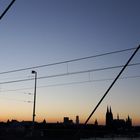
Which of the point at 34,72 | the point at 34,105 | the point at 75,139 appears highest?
the point at 34,72

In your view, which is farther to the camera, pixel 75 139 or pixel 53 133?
pixel 53 133

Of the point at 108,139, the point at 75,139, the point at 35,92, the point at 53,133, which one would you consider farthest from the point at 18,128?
the point at 75,139

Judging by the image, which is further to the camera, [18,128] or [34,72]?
[18,128]

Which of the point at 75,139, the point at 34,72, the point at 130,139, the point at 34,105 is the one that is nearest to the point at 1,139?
the point at 34,105

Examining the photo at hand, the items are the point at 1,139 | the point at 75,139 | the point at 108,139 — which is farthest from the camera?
the point at 108,139

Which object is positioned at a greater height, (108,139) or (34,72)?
(34,72)

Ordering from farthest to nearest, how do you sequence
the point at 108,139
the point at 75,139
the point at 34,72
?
1. the point at 108,139
2. the point at 34,72
3. the point at 75,139

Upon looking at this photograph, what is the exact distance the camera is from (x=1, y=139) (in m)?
47.8

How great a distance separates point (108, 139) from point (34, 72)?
17.1 metres

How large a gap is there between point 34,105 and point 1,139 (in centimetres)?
909

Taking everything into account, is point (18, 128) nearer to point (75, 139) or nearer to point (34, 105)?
point (34, 105)

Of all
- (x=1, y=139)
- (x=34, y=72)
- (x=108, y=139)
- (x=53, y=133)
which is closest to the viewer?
(x=34, y=72)

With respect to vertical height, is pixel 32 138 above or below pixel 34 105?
below

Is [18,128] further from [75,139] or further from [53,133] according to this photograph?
[75,139]
